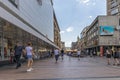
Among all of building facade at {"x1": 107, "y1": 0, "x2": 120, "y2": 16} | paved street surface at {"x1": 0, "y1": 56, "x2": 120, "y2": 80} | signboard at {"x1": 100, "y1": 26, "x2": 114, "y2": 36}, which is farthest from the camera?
building facade at {"x1": 107, "y1": 0, "x2": 120, "y2": 16}

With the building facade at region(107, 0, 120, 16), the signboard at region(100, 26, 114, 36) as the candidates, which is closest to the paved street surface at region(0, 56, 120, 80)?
the signboard at region(100, 26, 114, 36)

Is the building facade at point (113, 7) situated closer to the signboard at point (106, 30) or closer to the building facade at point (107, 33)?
the building facade at point (107, 33)

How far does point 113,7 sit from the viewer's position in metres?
123

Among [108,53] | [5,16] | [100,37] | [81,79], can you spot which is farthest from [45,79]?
[100,37]

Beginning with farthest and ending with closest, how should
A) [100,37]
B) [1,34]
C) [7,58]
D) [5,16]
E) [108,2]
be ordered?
[108,2], [100,37], [7,58], [1,34], [5,16]

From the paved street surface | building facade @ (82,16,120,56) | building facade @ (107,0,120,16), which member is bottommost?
the paved street surface

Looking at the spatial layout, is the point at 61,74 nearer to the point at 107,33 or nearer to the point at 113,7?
the point at 107,33

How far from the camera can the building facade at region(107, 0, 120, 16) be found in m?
117

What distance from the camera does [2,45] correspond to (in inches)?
978

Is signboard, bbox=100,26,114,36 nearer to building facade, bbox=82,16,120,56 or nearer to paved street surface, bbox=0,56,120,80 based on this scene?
building facade, bbox=82,16,120,56

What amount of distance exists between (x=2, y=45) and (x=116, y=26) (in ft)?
231

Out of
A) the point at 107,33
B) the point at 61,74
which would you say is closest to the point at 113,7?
the point at 107,33

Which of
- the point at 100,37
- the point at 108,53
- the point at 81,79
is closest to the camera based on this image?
the point at 81,79

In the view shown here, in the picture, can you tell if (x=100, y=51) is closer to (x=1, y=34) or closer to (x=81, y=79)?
(x=1, y=34)
